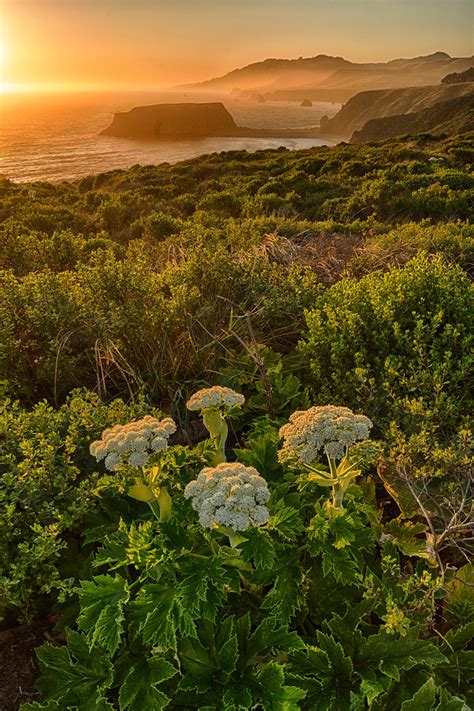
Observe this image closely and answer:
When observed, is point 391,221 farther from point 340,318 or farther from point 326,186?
point 340,318

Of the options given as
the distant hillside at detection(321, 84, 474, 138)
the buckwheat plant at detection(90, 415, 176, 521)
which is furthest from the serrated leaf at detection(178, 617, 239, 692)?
the distant hillside at detection(321, 84, 474, 138)

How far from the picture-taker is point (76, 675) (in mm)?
2246

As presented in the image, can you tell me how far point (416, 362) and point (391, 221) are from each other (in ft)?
47.7

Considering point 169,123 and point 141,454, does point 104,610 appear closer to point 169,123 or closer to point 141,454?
point 141,454

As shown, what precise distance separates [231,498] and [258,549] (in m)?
0.31

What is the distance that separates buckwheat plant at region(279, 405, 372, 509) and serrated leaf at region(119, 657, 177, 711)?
1053mm

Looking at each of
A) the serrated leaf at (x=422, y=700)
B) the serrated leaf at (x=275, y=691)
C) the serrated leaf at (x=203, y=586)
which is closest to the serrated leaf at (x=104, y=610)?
the serrated leaf at (x=203, y=586)

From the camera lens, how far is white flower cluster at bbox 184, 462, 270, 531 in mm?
1954

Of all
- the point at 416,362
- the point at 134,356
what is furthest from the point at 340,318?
the point at 134,356

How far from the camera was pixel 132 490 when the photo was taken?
7.53ft

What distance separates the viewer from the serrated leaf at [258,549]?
2.06 m

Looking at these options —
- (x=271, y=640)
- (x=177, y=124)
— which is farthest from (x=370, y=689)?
(x=177, y=124)

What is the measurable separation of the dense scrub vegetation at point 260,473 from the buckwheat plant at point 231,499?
0.70 feet

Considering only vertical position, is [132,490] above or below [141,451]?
below
